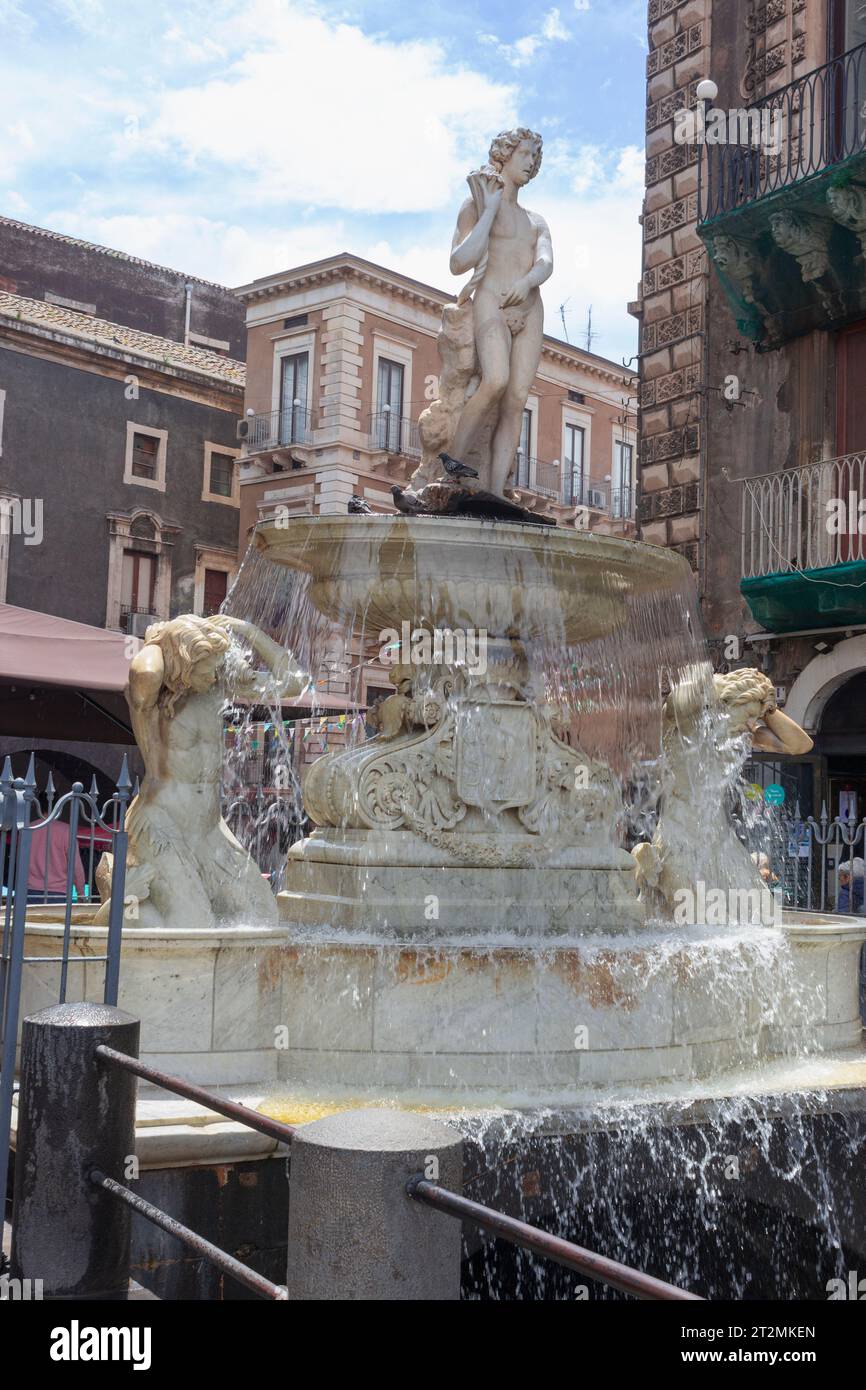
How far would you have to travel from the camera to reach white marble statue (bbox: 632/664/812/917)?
7113mm

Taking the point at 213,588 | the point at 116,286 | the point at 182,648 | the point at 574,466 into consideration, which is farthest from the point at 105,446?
the point at 182,648

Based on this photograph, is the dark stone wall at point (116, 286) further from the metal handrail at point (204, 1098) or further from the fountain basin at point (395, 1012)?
the metal handrail at point (204, 1098)

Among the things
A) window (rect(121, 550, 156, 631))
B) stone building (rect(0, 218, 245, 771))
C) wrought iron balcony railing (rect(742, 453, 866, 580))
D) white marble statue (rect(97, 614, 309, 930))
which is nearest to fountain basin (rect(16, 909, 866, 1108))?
white marble statue (rect(97, 614, 309, 930))

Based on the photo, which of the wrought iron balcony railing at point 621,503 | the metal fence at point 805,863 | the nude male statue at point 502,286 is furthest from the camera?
the wrought iron balcony railing at point 621,503

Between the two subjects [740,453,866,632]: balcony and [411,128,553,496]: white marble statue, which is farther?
[740,453,866,632]: balcony

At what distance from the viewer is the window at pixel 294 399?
31.5 metres

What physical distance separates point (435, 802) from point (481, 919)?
606mm

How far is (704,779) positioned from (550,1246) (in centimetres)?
511

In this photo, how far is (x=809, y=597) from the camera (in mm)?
14461

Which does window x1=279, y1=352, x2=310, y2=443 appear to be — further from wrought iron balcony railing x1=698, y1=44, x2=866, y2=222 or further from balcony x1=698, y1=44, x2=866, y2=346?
balcony x1=698, y1=44, x2=866, y2=346

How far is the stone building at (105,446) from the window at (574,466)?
8609 millimetres

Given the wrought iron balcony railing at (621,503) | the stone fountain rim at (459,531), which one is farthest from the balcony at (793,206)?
the wrought iron balcony railing at (621,503)

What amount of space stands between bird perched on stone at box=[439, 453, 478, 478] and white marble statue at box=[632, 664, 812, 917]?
1.57 meters
